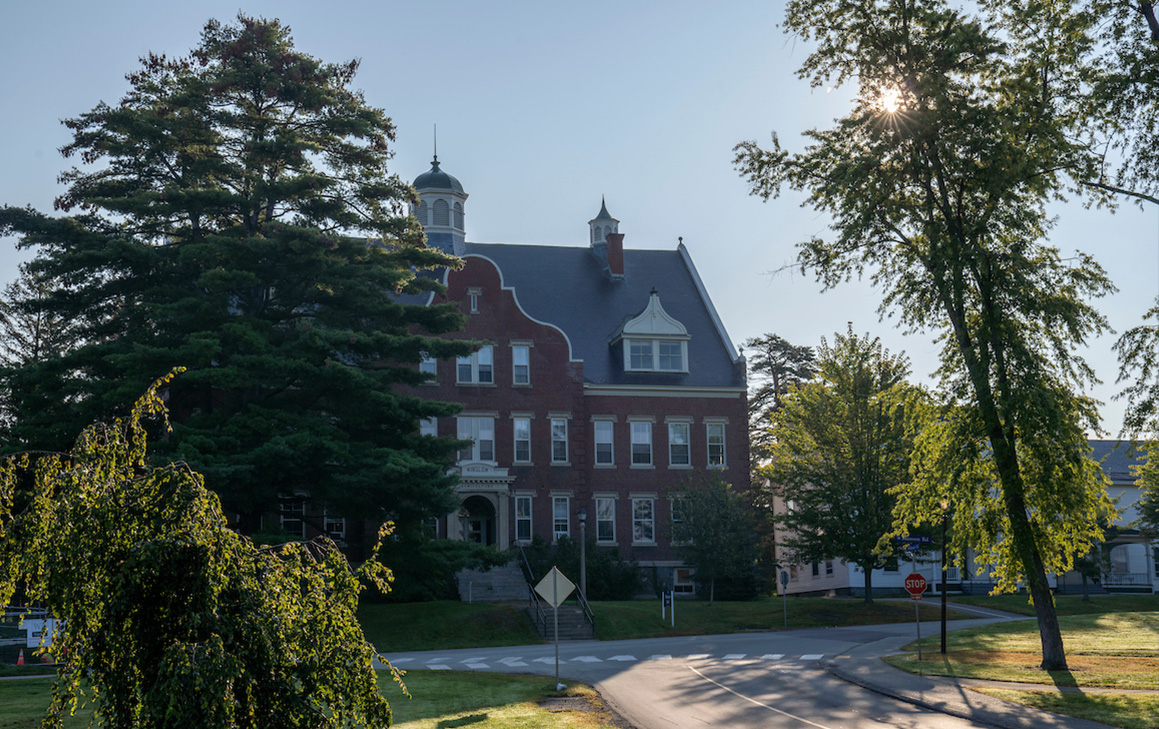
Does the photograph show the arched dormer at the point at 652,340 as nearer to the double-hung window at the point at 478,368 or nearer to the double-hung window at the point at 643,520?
the double-hung window at the point at 643,520

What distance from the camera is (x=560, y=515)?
47281mm

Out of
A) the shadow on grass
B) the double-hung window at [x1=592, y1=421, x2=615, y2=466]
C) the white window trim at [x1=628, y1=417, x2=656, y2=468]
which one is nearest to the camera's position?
the shadow on grass

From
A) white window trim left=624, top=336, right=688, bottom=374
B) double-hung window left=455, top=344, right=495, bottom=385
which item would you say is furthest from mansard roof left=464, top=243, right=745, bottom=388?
double-hung window left=455, top=344, right=495, bottom=385

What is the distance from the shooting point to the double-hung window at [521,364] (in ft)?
156

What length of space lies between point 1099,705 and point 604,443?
104ft

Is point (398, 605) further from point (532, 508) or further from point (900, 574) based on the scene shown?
point (900, 574)

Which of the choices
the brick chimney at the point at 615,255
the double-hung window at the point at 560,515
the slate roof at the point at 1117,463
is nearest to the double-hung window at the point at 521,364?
the double-hung window at the point at 560,515

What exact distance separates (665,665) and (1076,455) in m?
11.0

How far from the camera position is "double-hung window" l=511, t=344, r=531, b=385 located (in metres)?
47.5

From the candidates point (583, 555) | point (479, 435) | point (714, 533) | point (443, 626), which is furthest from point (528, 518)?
point (443, 626)

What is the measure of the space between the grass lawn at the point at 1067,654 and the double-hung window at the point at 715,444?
15.8 meters

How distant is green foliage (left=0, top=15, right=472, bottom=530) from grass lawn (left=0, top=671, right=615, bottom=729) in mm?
8515

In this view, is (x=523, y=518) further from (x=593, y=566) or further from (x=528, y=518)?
(x=593, y=566)

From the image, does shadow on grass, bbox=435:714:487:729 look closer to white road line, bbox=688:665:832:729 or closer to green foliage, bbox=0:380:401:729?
white road line, bbox=688:665:832:729
